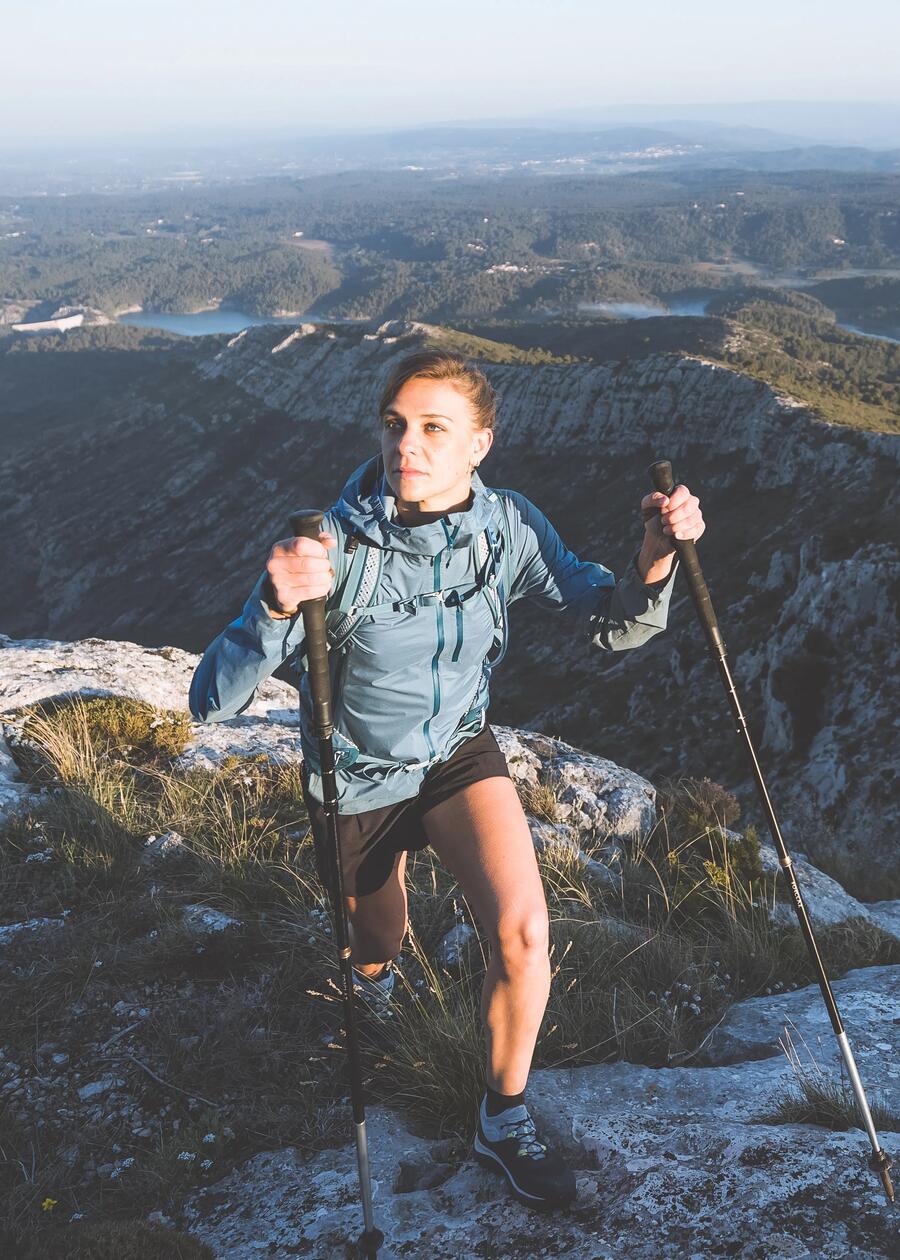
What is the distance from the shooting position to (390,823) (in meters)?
3.26

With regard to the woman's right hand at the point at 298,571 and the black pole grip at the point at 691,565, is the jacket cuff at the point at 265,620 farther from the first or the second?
the black pole grip at the point at 691,565

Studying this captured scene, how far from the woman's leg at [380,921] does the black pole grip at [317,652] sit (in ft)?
2.99

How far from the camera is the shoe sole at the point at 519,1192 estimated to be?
2.58 m

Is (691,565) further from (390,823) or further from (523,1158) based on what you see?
(523,1158)

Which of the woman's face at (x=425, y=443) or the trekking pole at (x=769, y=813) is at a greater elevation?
the woman's face at (x=425, y=443)

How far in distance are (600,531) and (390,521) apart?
2090 inches

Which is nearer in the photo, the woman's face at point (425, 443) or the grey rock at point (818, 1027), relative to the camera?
the woman's face at point (425, 443)

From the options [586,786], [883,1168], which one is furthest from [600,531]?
[883,1168]

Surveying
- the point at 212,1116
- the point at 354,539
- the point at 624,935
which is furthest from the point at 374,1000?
the point at 354,539

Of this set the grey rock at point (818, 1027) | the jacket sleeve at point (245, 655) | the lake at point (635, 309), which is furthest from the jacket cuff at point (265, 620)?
the lake at point (635, 309)

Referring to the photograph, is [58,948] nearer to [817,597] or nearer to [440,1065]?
[440,1065]

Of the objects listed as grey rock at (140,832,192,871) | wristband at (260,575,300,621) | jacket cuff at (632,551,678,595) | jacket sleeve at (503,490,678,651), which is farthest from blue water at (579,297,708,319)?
wristband at (260,575,300,621)

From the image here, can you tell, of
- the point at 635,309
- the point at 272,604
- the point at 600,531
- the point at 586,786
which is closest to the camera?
the point at 272,604

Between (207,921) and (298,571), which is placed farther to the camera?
(207,921)
